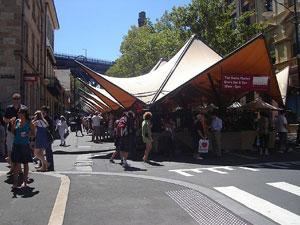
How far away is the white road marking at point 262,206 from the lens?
4.26 meters

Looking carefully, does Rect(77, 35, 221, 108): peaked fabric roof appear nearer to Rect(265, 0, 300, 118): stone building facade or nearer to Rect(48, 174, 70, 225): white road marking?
Rect(48, 174, 70, 225): white road marking

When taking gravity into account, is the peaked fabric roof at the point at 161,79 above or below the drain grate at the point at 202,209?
above

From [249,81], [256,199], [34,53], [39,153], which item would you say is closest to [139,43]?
[34,53]

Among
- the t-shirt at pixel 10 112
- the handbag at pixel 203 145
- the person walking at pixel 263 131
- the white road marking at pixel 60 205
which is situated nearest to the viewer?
the white road marking at pixel 60 205

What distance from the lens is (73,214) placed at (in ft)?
14.4

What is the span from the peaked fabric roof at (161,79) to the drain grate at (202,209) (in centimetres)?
730

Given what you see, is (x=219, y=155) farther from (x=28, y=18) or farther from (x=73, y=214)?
(x=28, y=18)

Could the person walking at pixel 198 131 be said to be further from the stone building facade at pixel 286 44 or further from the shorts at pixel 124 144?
the stone building facade at pixel 286 44

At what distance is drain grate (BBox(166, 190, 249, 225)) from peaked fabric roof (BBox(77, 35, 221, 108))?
730 cm

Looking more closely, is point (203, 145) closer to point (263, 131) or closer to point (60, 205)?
point (263, 131)

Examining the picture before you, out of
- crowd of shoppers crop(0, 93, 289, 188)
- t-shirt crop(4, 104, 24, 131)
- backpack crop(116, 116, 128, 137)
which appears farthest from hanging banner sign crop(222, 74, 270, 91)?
t-shirt crop(4, 104, 24, 131)

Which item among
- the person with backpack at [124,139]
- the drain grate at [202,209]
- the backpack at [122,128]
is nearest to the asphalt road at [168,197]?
the drain grate at [202,209]

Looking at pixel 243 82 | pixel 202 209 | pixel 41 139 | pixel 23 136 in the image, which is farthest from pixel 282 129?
pixel 23 136

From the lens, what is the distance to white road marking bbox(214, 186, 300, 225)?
14.0ft
